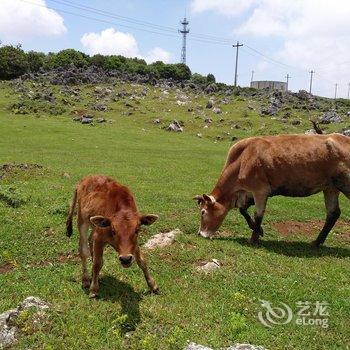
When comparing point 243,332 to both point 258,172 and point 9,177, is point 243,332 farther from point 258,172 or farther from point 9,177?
point 9,177

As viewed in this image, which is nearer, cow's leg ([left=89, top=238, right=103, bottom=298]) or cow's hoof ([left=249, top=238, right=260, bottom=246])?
cow's leg ([left=89, top=238, right=103, bottom=298])

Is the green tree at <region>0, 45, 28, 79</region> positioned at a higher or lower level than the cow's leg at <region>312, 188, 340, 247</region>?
higher

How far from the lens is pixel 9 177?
21.5 meters

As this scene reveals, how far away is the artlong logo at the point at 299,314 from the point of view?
8359 mm

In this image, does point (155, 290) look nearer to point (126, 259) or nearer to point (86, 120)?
point (126, 259)

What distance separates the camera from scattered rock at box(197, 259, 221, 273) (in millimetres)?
10570

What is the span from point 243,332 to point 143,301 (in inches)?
77.4

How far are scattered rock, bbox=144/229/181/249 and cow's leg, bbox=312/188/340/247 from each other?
4.14m

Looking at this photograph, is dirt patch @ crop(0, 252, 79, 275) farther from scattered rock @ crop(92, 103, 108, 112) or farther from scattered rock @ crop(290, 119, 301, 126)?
scattered rock @ crop(92, 103, 108, 112)

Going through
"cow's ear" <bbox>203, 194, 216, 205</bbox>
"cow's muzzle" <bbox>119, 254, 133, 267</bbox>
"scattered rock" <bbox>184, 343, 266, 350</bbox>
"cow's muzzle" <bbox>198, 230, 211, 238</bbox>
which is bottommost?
"cow's muzzle" <bbox>198, 230, 211, 238</bbox>

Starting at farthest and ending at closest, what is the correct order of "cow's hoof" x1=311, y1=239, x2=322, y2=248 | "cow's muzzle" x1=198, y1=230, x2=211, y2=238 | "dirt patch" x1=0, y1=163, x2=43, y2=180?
"dirt patch" x1=0, y1=163, x2=43, y2=180 → "cow's hoof" x1=311, y1=239, x2=322, y2=248 → "cow's muzzle" x1=198, y1=230, x2=211, y2=238

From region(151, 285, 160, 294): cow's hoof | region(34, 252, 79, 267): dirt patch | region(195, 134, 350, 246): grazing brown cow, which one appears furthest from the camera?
region(195, 134, 350, 246): grazing brown cow

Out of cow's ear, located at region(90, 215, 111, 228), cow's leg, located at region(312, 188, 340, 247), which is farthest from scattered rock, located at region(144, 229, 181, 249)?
cow's leg, located at region(312, 188, 340, 247)

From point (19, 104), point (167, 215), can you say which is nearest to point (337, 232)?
point (167, 215)
